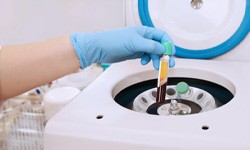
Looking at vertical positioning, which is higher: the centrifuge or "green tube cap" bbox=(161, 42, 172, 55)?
"green tube cap" bbox=(161, 42, 172, 55)

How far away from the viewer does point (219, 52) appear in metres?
1.09

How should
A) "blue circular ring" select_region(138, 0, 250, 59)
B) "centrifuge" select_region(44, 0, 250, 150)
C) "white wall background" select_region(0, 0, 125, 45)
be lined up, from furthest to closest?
1. "white wall background" select_region(0, 0, 125, 45)
2. "blue circular ring" select_region(138, 0, 250, 59)
3. "centrifuge" select_region(44, 0, 250, 150)

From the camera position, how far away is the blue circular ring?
1.03 metres

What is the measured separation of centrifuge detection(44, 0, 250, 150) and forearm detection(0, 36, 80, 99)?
108 mm

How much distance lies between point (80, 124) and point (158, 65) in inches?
12.6

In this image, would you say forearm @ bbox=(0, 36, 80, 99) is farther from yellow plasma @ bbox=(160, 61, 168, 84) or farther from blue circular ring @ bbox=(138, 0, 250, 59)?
blue circular ring @ bbox=(138, 0, 250, 59)

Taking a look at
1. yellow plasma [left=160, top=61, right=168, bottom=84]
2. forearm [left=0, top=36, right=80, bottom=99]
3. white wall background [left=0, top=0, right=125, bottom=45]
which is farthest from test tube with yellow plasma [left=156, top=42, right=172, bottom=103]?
white wall background [left=0, top=0, right=125, bottom=45]

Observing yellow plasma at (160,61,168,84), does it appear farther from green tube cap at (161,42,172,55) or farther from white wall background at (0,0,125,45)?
white wall background at (0,0,125,45)

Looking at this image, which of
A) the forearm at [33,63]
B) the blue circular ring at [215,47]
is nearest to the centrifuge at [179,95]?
the blue circular ring at [215,47]

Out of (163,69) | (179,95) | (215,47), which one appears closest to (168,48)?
(163,69)

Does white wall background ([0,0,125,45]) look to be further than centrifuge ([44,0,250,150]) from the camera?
Yes

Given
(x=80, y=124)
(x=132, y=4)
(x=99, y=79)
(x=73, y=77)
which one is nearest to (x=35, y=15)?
(x=73, y=77)

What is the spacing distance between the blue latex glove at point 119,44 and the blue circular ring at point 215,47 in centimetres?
25

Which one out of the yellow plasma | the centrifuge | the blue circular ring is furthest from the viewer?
the blue circular ring
